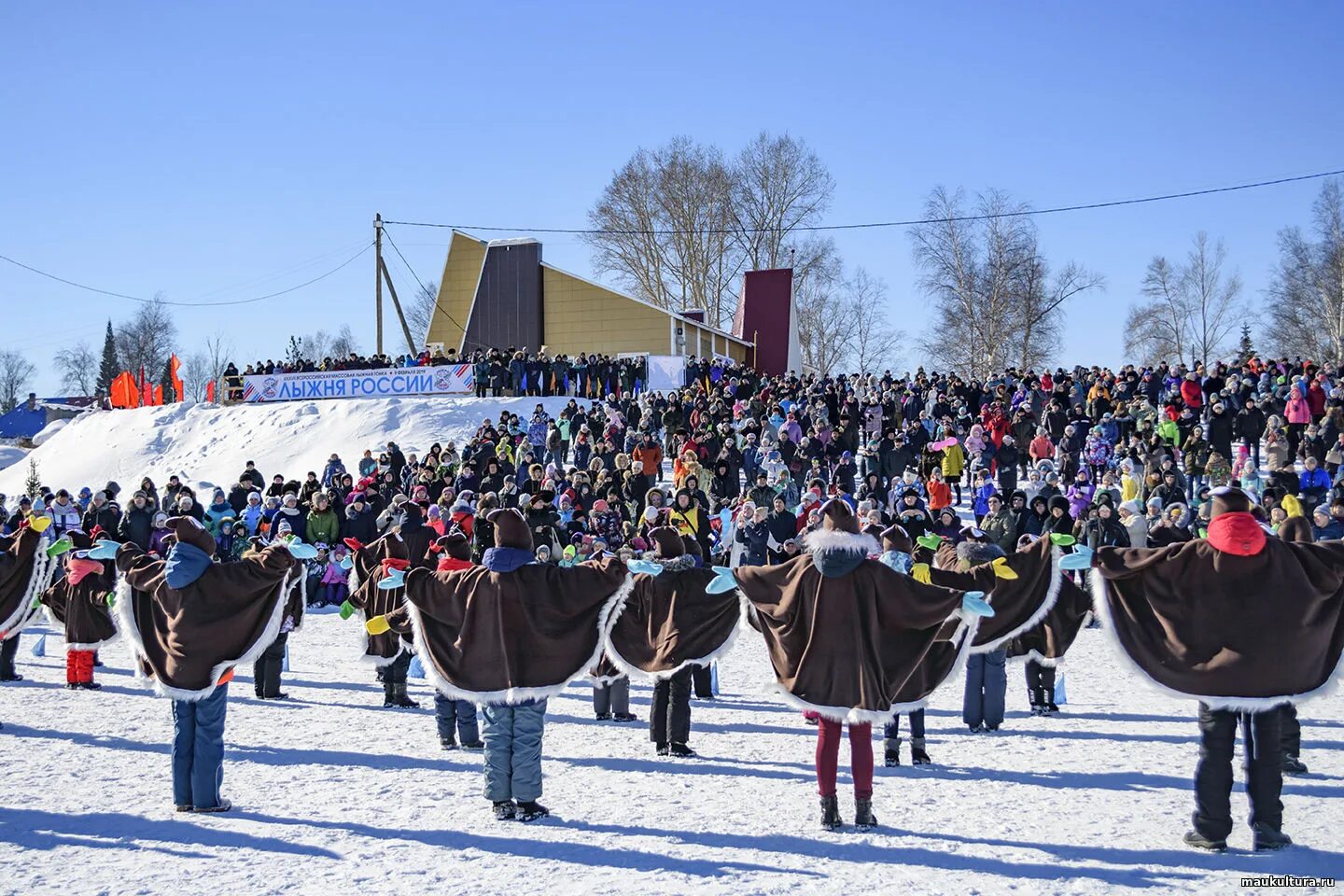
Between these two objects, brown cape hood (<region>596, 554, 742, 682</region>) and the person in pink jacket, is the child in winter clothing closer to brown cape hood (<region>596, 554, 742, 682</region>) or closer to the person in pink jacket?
brown cape hood (<region>596, 554, 742, 682</region>)

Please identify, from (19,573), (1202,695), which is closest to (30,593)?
(19,573)

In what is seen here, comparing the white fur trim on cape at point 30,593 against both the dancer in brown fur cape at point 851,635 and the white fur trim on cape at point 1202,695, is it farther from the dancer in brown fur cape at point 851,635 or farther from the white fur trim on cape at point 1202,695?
the white fur trim on cape at point 1202,695

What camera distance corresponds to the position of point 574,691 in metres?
9.93

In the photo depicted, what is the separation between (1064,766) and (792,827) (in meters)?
2.11

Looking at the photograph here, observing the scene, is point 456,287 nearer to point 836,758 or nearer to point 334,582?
point 334,582

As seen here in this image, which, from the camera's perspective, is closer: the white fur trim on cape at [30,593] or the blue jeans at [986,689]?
the blue jeans at [986,689]

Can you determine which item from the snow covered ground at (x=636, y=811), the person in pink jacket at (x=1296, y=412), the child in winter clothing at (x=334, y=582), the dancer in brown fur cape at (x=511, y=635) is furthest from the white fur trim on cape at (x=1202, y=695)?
the person in pink jacket at (x=1296, y=412)

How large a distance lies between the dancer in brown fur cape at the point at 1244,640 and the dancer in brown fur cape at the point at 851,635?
962mm

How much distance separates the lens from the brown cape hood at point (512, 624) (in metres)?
6.15

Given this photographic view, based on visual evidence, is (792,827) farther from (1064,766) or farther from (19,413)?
(19,413)

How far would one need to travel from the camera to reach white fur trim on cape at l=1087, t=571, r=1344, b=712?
5.26 metres

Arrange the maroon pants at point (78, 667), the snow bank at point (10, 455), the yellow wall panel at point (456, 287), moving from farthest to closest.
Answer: the snow bank at point (10, 455) < the yellow wall panel at point (456, 287) < the maroon pants at point (78, 667)

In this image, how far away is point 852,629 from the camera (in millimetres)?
5797

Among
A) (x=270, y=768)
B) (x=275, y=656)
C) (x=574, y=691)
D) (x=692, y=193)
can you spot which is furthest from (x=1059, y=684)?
(x=692, y=193)
